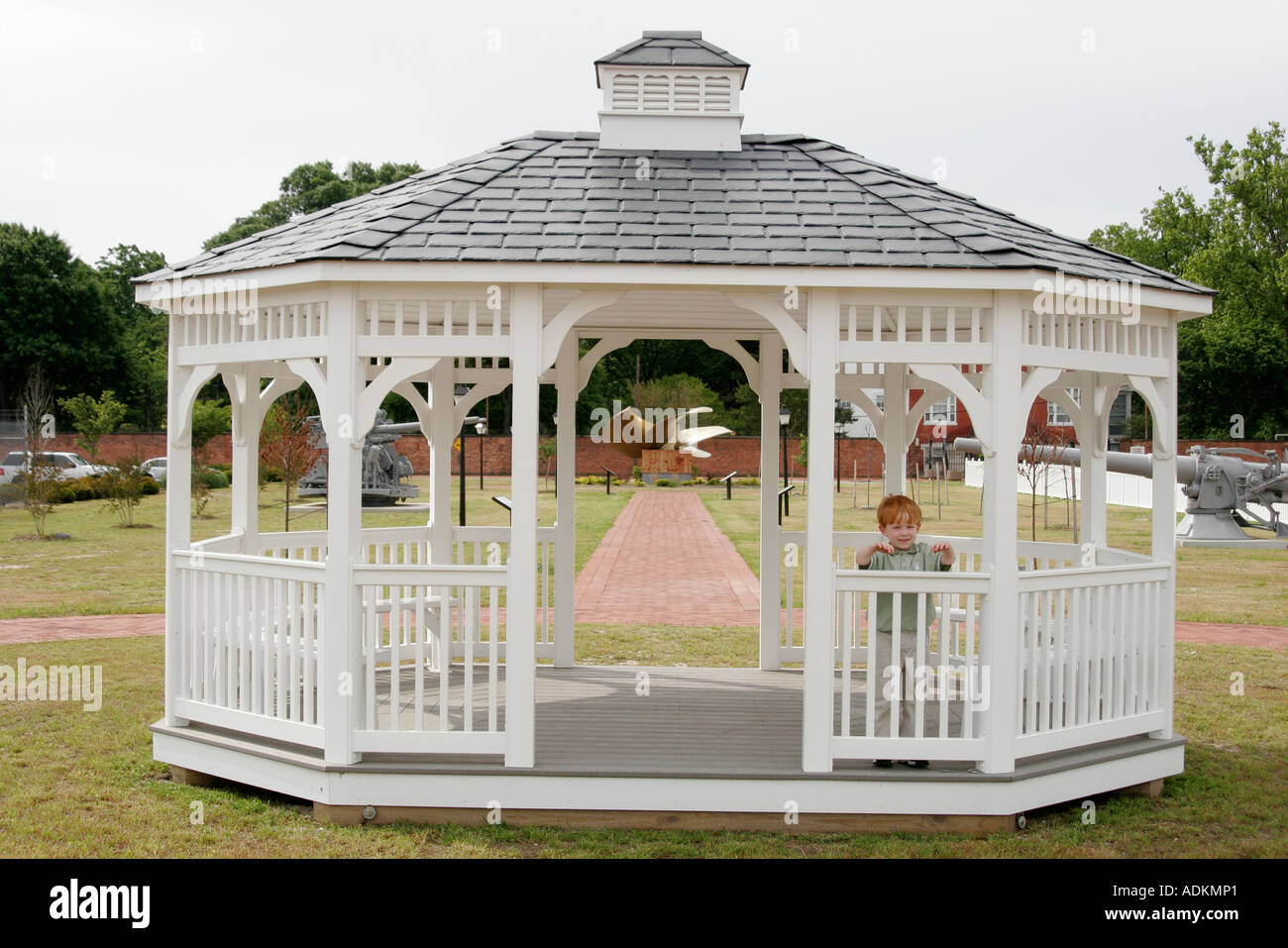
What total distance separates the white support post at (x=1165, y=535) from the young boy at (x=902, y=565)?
1567mm

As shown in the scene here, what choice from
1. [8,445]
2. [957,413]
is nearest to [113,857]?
[8,445]

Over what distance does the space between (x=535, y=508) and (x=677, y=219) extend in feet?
6.11

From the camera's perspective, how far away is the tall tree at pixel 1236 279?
136 ft

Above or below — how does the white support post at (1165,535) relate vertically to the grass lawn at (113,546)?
above

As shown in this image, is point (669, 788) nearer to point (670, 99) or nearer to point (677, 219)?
point (677, 219)

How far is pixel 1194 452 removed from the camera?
23.1 m

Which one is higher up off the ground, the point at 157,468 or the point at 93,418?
the point at 93,418

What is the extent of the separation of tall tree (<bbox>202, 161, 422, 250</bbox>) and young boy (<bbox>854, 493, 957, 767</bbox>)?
51580 mm

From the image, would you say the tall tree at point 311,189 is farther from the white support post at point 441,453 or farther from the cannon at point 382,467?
the white support post at point 441,453

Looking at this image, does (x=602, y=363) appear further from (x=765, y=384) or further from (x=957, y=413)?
(x=765, y=384)

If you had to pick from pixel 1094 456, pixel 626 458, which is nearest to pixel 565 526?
pixel 1094 456

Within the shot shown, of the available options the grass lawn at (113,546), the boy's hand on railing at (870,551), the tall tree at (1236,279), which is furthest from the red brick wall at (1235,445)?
the boy's hand on railing at (870,551)

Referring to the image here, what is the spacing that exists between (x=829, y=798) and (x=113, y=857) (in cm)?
366

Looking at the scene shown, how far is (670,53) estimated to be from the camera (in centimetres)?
757
